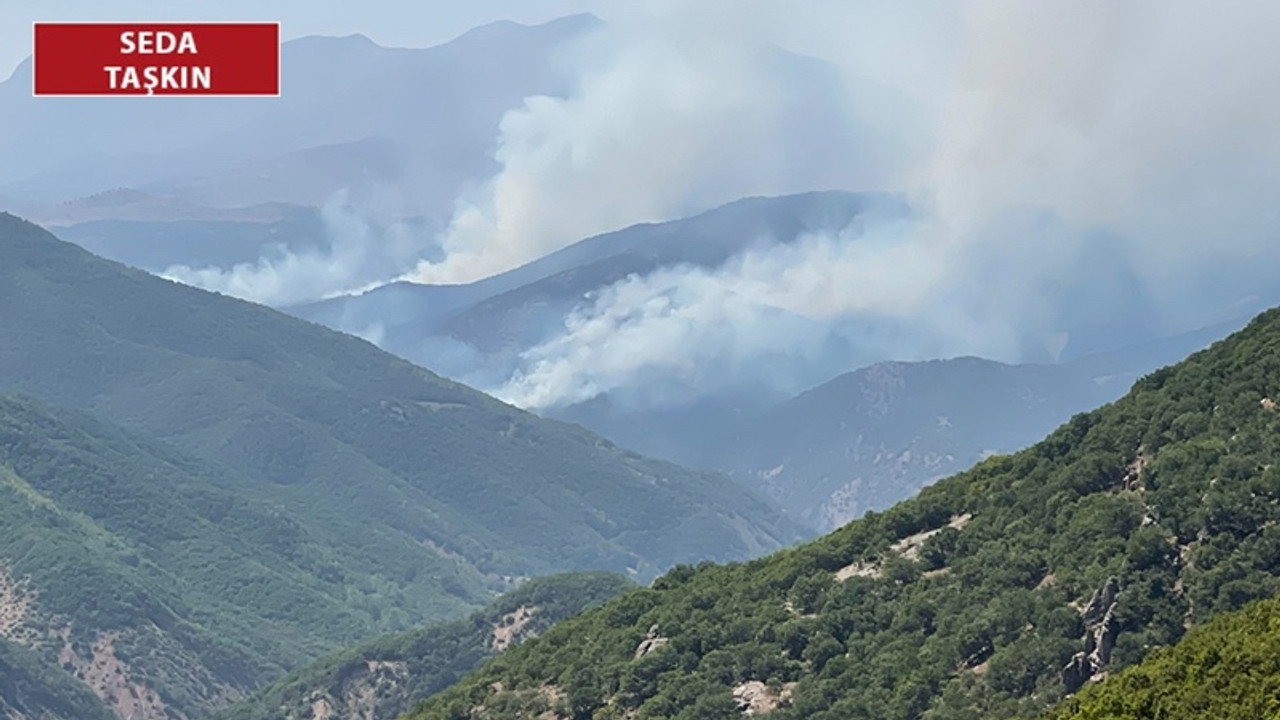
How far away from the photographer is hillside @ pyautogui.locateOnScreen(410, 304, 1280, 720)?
11831 cm

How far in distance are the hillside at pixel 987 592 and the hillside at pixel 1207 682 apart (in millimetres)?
20295

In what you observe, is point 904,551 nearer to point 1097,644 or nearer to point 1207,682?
point 1097,644

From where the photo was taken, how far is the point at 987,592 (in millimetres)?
Answer: 131125

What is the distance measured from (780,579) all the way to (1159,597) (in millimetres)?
39712

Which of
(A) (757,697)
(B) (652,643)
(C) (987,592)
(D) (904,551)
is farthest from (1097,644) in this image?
(B) (652,643)

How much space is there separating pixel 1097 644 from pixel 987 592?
593 inches

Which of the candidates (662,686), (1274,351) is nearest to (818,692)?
(662,686)

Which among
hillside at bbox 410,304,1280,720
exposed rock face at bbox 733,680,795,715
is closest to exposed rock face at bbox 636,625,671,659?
hillside at bbox 410,304,1280,720

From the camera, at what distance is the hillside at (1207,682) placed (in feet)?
264

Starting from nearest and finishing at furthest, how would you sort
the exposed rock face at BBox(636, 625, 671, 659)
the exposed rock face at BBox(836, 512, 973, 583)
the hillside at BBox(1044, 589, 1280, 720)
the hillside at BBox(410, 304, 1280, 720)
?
the hillside at BBox(1044, 589, 1280, 720) < the hillside at BBox(410, 304, 1280, 720) < the exposed rock face at BBox(836, 512, 973, 583) < the exposed rock face at BBox(636, 625, 671, 659)

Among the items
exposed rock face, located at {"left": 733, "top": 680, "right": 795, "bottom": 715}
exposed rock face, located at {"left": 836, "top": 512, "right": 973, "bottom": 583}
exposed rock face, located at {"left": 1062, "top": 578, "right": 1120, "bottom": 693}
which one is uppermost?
exposed rock face, located at {"left": 836, "top": 512, "right": 973, "bottom": 583}

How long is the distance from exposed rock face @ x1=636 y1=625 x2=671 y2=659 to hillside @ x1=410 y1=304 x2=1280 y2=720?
253 mm

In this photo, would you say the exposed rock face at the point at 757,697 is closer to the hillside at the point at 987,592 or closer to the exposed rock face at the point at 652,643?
the hillside at the point at 987,592

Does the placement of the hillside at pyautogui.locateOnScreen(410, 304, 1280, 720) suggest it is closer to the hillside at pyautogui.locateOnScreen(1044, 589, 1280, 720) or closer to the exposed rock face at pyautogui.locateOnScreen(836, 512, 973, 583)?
the exposed rock face at pyautogui.locateOnScreen(836, 512, 973, 583)
